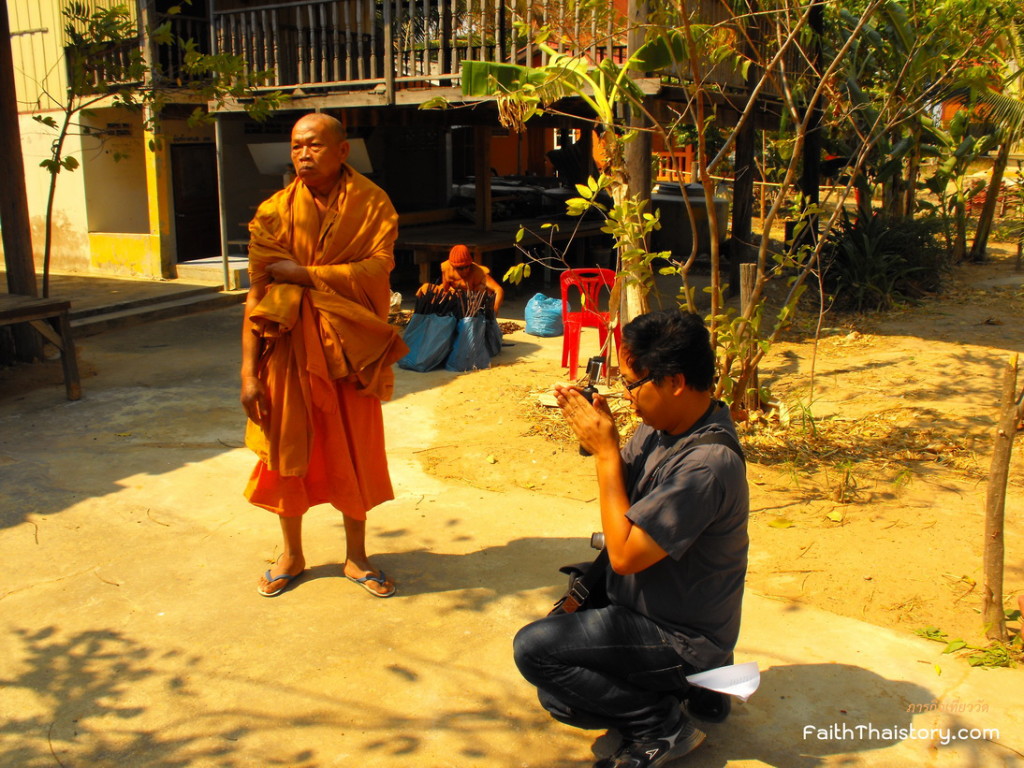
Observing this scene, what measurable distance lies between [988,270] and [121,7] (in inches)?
455

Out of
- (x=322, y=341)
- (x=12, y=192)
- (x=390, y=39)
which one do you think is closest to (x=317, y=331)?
(x=322, y=341)

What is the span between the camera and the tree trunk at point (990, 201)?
500 inches

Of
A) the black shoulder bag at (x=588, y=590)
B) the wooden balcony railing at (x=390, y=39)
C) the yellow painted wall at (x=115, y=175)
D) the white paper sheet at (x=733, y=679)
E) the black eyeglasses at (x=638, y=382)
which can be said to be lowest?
the white paper sheet at (x=733, y=679)

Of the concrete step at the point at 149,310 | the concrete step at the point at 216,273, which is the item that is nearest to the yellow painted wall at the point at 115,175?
the concrete step at the point at 216,273

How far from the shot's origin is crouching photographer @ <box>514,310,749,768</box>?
230cm

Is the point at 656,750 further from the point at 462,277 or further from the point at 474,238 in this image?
the point at 474,238

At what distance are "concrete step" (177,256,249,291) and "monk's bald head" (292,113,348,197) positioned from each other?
8.24 m

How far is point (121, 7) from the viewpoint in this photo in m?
9.12

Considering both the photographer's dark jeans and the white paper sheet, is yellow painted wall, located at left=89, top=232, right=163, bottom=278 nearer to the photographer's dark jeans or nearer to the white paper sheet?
the photographer's dark jeans

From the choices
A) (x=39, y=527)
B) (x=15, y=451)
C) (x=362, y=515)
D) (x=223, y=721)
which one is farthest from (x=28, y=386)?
(x=223, y=721)

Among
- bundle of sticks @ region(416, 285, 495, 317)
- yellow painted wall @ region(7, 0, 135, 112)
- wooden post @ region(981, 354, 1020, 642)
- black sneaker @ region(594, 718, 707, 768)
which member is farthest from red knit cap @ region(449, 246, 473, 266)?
yellow painted wall @ region(7, 0, 135, 112)

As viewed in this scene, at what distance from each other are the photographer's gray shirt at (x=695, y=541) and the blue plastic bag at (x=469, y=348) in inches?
202

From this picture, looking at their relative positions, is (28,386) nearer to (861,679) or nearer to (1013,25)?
(861,679)

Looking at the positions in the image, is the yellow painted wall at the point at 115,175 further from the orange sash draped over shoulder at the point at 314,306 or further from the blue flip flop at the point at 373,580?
the blue flip flop at the point at 373,580
